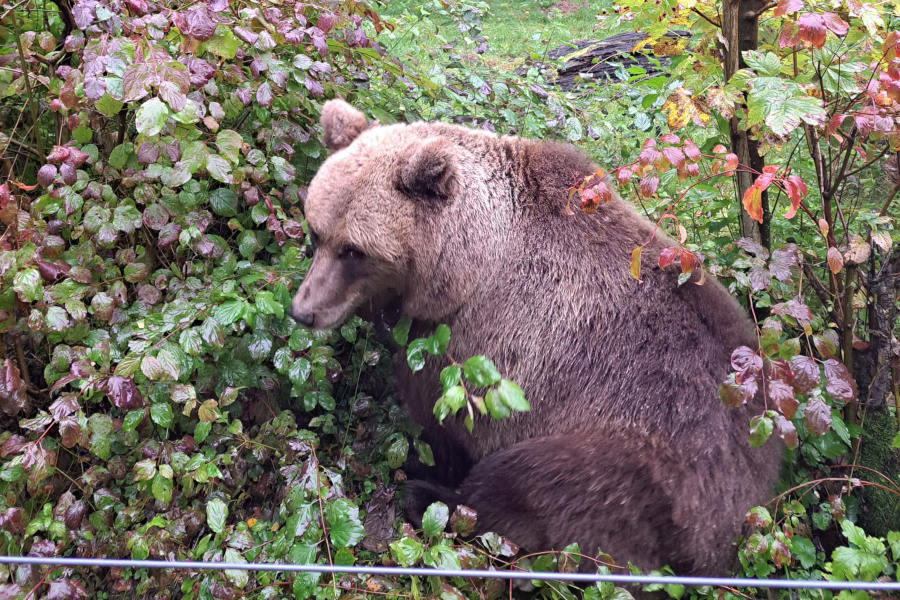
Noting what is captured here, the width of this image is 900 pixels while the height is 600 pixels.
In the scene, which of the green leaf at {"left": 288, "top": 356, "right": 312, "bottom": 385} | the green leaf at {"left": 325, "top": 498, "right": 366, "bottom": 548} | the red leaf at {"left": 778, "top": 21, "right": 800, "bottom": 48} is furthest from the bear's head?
the red leaf at {"left": 778, "top": 21, "right": 800, "bottom": 48}

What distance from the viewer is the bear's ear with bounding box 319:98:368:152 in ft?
10.3

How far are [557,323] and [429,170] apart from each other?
0.88m

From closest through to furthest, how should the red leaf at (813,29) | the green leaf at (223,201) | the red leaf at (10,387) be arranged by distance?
the red leaf at (813,29) < the red leaf at (10,387) < the green leaf at (223,201)

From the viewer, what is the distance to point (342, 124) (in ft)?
A: 10.3

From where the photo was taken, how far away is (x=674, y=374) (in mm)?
2766

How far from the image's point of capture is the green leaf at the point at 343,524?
2.43 m

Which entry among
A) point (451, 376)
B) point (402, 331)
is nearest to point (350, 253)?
point (402, 331)

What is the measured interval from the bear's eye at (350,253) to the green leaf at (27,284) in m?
1.13

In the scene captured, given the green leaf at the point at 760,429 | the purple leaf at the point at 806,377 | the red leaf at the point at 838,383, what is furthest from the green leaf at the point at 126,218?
the red leaf at the point at 838,383

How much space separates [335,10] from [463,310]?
5.40ft

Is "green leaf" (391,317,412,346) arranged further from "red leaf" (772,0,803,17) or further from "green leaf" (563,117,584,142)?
"red leaf" (772,0,803,17)

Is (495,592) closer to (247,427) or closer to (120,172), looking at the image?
(247,427)

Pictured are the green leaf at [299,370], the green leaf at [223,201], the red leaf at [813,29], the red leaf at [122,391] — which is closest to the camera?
the red leaf at [813,29]

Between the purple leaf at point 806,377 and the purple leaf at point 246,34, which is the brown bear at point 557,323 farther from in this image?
the purple leaf at point 246,34
